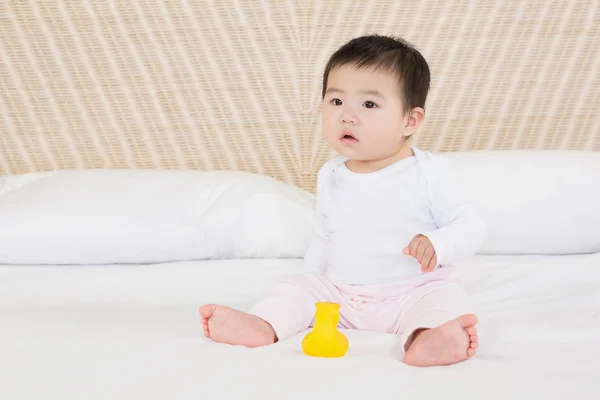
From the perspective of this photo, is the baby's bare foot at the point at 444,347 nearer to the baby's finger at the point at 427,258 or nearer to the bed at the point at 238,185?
the bed at the point at 238,185

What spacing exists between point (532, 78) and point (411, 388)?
1.40m

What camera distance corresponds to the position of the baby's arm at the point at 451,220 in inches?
44.4

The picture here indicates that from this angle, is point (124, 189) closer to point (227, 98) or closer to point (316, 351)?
point (227, 98)

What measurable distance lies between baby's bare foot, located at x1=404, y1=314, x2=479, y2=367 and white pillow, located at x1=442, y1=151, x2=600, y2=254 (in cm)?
66

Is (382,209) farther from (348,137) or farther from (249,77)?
(249,77)

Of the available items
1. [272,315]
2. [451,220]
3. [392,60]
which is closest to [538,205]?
[451,220]

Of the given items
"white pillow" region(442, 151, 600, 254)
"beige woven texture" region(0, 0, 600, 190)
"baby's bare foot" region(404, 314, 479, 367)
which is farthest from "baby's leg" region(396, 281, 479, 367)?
"beige woven texture" region(0, 0, 600, 190)

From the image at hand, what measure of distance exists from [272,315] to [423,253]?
0.84 ft

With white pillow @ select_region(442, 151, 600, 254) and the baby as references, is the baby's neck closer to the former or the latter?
the baby

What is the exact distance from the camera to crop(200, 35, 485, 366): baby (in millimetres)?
1144

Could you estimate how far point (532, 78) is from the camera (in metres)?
1.97

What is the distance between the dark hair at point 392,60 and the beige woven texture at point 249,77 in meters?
0.73

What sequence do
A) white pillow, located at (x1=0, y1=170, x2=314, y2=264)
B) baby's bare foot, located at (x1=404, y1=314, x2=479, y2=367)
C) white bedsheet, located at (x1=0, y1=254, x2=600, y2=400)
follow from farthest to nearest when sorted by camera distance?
white pillow, located at (x1=0, y1=170, x2=314, y2=264), baby's bare foot, located at (x1=404, y1=314, x2=479, y2=367), white bedsheet, located at (x1=0, y1=254, x2=600, y2=400)

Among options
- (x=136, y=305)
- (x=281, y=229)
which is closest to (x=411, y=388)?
(x=136, y=305)
